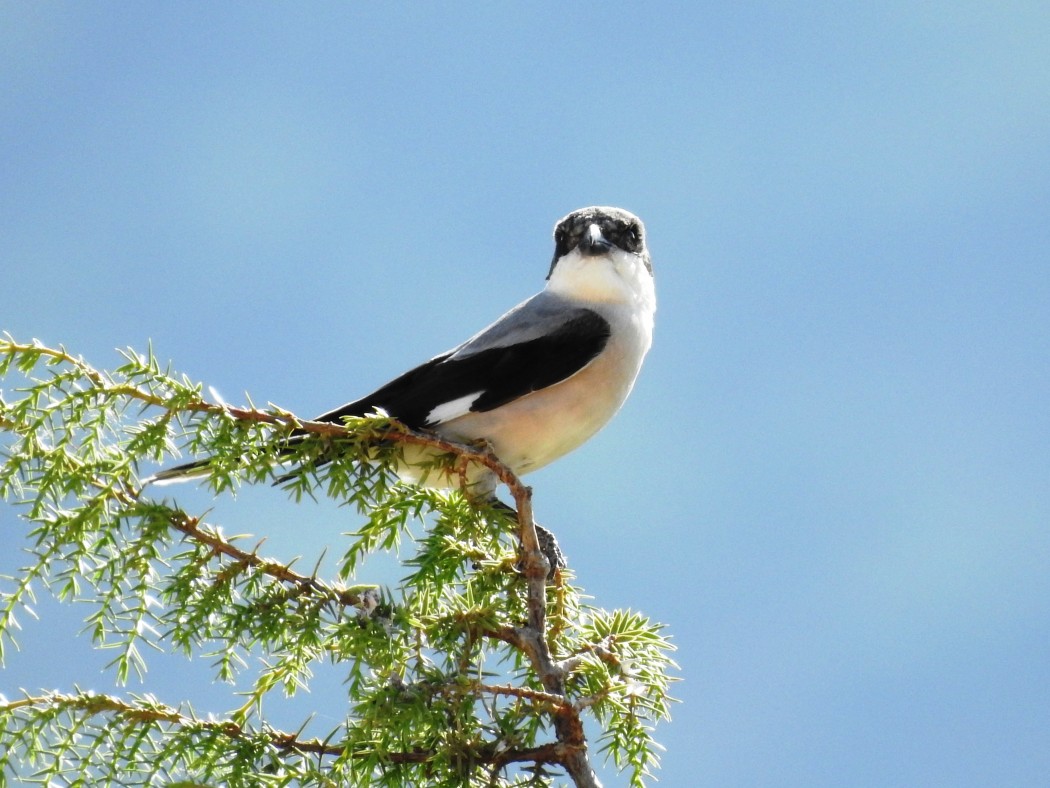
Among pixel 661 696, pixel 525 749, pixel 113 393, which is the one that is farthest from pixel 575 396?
pixel 113 393

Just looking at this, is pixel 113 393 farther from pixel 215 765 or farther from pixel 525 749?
pixel 525 749

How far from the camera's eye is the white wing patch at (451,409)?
443cm

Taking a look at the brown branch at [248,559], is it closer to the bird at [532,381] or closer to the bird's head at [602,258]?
the bird at [532,381]

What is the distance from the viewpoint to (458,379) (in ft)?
15.0

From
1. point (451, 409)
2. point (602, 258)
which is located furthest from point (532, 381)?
point (602, 258)

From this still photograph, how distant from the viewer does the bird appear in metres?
4.49

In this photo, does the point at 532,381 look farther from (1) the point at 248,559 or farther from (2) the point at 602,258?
(1) the point at 248,559

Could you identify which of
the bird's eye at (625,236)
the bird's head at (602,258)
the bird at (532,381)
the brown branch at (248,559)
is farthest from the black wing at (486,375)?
the brown branch at (248,559)

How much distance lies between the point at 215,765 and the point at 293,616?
464mm

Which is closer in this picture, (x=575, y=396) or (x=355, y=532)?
(x=355, y=532)

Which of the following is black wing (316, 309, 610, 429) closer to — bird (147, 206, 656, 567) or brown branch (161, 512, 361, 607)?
bird (147, 206, 656, 567)

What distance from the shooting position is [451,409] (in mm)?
4441

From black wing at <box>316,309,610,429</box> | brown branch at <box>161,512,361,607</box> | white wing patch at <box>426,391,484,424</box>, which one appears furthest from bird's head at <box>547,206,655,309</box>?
brown branch at <box>161,512,361,607</box>

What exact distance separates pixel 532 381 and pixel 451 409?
1.23 feet
